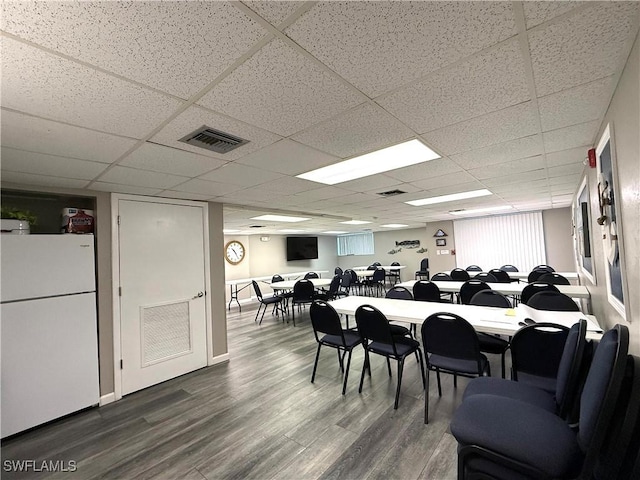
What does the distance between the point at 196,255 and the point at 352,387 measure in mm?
2628

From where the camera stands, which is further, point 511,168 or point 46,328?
point 511,168

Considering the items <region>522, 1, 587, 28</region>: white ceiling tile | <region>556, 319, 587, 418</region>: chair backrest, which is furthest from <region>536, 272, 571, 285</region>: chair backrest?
<region>522, 1, 587, 28</region>: white ceiling tile

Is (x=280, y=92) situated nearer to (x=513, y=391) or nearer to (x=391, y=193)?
(x=513, y=391)

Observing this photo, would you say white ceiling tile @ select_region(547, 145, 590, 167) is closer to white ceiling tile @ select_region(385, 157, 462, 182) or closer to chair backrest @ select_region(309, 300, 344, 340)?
white ceiling tile @ select_region(385, 157, 462, 182)

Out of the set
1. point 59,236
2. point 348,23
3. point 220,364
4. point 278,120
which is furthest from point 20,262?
point 348,23

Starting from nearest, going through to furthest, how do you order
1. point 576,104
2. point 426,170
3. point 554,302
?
1. point 576,104
2. point 426,170
3. point 554,302

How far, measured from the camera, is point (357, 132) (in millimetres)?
1861

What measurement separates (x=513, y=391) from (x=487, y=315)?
3.34 ft

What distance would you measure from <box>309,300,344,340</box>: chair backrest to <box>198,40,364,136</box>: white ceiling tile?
1.93 m

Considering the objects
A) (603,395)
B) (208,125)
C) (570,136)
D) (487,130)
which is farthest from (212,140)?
(570,136)

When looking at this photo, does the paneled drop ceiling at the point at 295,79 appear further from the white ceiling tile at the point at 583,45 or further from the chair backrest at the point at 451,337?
the chair backrest at the point at 451,337

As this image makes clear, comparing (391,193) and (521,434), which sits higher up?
(391,193)

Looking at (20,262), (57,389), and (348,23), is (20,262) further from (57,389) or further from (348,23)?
(348,23)

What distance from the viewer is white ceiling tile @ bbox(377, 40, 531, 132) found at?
1197 mm
